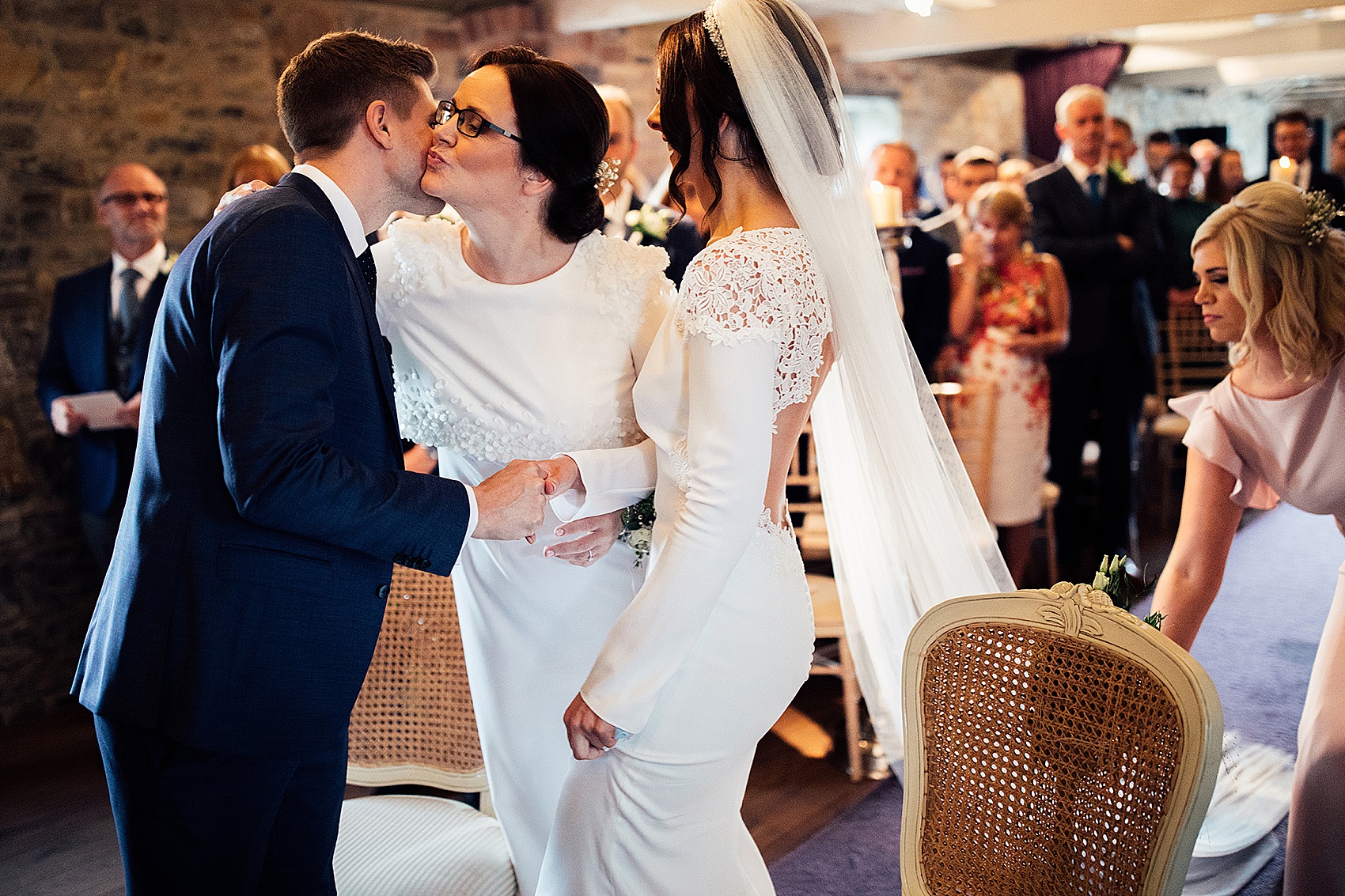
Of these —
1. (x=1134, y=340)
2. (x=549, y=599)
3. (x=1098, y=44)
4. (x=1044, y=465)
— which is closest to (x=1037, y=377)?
(x=1044, y=465)

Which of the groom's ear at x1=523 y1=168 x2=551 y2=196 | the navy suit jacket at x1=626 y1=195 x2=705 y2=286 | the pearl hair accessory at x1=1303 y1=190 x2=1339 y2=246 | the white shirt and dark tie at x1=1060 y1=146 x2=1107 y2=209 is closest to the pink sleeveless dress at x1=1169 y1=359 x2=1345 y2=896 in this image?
the pearl hair accessory at x1=1303 y1=190 x2=1339 y2=246

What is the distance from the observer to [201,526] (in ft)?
→ 5.26

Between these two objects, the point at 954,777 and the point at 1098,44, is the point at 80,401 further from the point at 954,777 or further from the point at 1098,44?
the point at 1098,44

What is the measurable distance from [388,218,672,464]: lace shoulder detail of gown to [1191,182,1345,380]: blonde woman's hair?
4.06 feet

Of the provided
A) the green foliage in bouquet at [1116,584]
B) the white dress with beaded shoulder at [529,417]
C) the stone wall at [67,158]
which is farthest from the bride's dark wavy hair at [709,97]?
the stone wall at [67,158]

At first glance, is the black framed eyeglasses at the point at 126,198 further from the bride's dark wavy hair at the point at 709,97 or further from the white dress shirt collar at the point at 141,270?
the bride's dark wavy hair at the point at 709,97

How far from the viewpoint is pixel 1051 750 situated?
166 cm

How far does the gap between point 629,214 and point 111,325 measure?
2.02 m

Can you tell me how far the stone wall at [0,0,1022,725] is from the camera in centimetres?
423

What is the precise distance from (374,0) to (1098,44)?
8292 millimetres

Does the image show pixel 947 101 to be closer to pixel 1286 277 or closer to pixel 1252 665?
pixel 1252 665

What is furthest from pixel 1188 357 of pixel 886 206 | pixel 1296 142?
pixel 886 206

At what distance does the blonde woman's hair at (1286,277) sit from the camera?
2238 millimetres

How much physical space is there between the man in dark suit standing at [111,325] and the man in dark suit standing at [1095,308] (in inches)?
157
